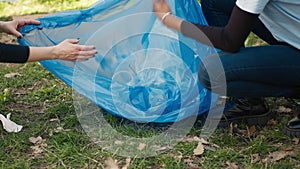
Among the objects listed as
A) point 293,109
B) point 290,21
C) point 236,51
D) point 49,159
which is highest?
point 290,21

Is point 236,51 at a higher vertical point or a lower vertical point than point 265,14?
lower

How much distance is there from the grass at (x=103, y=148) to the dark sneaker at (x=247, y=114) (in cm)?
4

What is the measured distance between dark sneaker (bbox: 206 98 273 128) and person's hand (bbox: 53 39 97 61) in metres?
0.69

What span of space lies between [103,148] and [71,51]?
445 millimetres

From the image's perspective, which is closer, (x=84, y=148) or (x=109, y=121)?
(x=84, y=148)

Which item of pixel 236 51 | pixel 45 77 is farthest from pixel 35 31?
pixel 236 51

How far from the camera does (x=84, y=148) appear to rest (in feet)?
7.27

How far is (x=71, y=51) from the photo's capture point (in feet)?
7.11

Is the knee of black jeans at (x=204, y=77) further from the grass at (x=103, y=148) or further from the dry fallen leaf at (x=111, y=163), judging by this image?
the dry fallen leaf at (x=111, y=163)

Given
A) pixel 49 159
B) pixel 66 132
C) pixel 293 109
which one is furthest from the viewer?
pixel 293 109

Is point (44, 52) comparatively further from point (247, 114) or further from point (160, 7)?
point (247, 114)

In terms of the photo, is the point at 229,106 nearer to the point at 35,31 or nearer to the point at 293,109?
the point at 293,109

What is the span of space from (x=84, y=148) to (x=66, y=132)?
18 cm

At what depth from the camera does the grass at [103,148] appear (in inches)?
82.2
